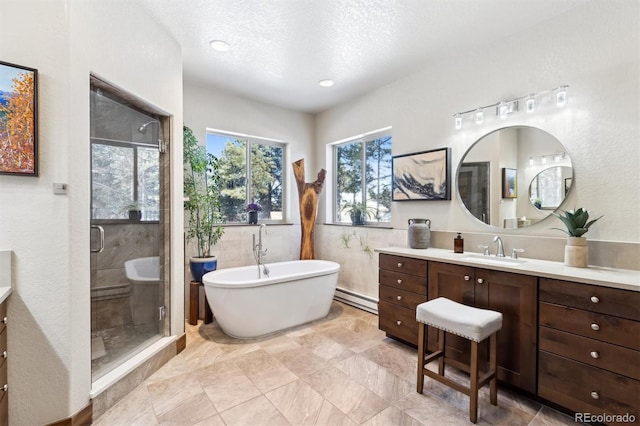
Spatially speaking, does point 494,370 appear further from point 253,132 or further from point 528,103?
point 253,132

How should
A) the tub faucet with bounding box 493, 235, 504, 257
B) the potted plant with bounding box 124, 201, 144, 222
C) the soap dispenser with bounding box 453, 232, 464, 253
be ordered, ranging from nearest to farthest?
the potted plant with bounding box 124, 201, 144, 222 < the tub faucet with bounding box 493, 235, 504, 257 < the soap dispenser with bounding box 453, 232, 464, 253

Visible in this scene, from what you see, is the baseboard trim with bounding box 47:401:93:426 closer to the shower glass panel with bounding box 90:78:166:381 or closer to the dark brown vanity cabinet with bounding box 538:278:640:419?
the shower glass panel with bounding box 90:78:166:381

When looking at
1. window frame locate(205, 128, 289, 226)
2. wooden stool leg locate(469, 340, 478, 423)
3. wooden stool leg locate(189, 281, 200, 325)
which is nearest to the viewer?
wooden stool leg locate(469, 340, 478, 423)

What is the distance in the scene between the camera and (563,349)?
171 cm

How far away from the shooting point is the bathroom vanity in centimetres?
152

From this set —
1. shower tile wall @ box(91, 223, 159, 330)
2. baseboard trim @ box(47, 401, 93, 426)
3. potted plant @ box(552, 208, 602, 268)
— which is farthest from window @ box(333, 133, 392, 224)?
baseboard trim @ box(47, 401, 93, 426)

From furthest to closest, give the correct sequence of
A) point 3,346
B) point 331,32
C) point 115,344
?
point 331,32 < point 115,344 < point 3,346

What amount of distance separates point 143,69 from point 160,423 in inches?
93.9

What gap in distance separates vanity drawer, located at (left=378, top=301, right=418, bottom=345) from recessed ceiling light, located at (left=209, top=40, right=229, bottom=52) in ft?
9.06

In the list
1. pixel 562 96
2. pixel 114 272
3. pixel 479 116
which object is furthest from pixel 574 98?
pixel 114 272

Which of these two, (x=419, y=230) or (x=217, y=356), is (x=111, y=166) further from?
(x=419, y=230)

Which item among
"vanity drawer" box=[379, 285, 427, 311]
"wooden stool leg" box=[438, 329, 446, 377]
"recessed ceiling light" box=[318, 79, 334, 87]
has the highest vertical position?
"recessed ceiling light" box=[318, 79, 334, 87]

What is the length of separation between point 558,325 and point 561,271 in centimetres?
32

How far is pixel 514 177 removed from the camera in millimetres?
2416
